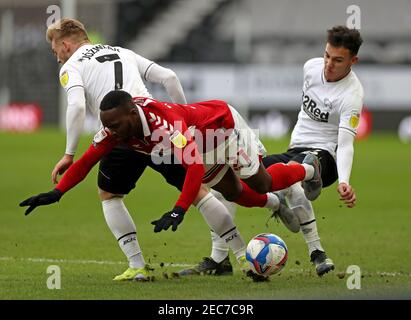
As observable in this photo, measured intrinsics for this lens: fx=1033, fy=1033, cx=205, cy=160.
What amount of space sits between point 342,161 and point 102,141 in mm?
2015

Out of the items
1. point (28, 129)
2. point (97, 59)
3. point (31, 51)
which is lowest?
point (28, 129)

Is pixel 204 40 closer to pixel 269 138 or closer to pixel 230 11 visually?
pixel 230 11

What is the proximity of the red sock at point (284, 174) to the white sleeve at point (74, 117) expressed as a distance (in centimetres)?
154

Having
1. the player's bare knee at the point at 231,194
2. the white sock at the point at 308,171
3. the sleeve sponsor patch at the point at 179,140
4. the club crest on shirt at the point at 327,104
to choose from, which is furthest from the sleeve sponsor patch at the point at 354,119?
the sleeve sponsor patch at the point at 179,140

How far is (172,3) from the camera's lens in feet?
120

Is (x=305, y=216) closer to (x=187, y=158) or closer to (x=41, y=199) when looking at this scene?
(x=187, y=158)

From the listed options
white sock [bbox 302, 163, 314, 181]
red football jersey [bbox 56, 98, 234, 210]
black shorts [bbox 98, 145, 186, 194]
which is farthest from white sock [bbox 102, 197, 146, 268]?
white sock [bbox 302, 163, 314, 181]

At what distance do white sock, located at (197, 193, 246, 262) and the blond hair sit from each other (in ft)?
5.49

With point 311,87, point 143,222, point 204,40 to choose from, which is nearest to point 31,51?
point 204,40

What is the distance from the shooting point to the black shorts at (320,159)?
A: 29.1 feet

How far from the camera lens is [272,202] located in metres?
8.70

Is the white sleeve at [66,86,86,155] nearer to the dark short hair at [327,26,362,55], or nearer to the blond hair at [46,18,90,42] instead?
the blond hair at [46,18,90,42]

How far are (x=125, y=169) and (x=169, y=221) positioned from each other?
1473 mm

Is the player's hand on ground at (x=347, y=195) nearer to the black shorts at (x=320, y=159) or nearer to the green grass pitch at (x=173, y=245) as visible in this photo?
the green grass pitch at (x=173, y=245)
